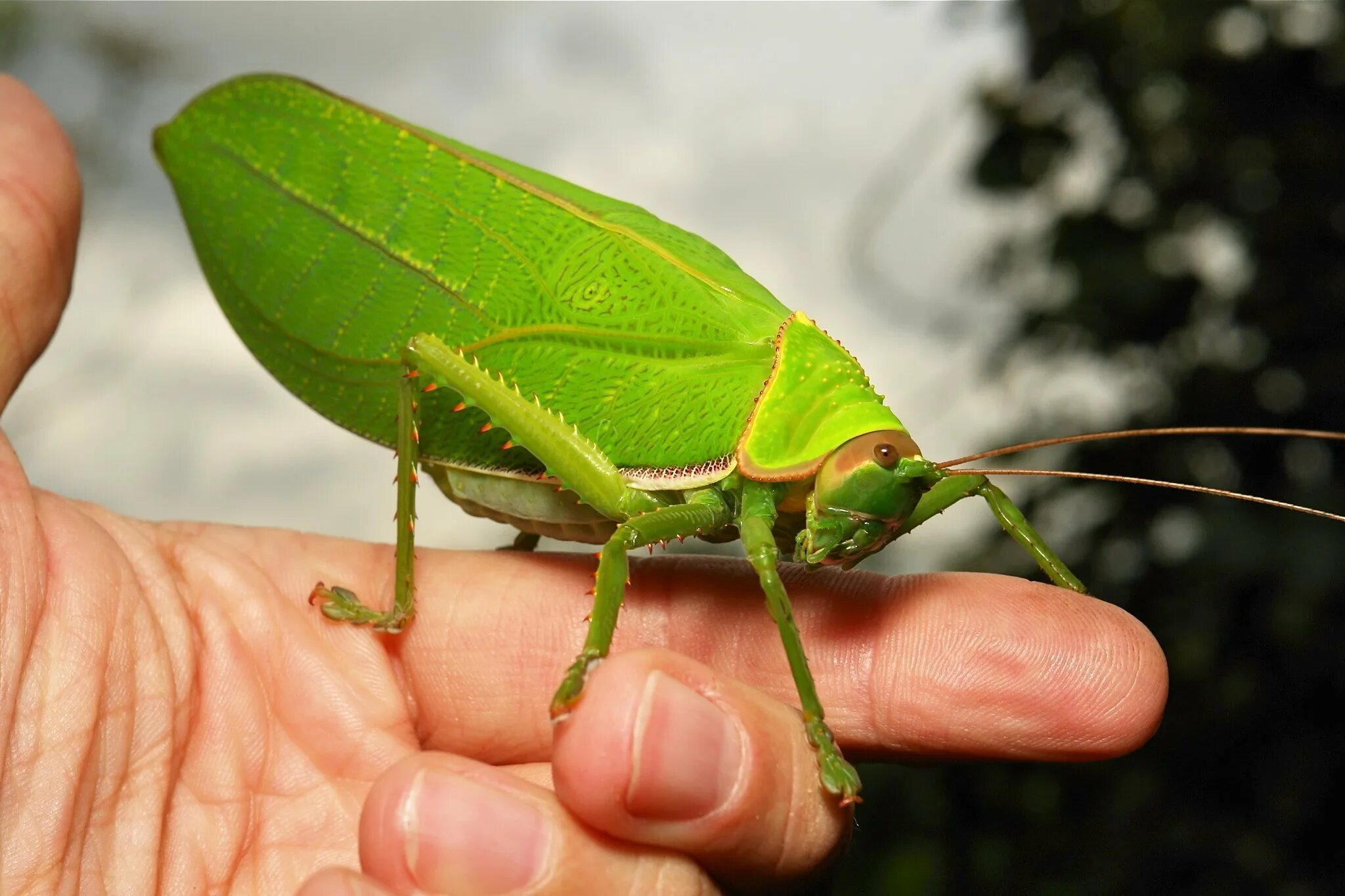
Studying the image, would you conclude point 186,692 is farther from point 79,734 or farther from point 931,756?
point 931,756

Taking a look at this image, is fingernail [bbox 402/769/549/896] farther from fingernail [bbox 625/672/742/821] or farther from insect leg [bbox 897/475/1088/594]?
insect leg [bbox 897/475/1088/594]

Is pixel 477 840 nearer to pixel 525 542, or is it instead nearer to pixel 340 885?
pixel 340 885

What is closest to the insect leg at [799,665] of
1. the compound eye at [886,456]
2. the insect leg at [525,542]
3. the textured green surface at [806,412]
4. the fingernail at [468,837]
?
the textured green surface at [806,412]

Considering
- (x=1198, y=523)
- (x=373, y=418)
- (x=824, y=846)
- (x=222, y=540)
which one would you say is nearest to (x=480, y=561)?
(x=373, y=418)

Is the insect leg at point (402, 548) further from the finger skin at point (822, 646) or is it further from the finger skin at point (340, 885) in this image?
the finger skin at point (340, 885)

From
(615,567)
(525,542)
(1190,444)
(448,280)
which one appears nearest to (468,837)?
(615,567)

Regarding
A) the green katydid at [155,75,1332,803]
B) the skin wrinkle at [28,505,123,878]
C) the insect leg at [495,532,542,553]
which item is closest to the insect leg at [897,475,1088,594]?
the green katydid at [155,75,1332,803]
